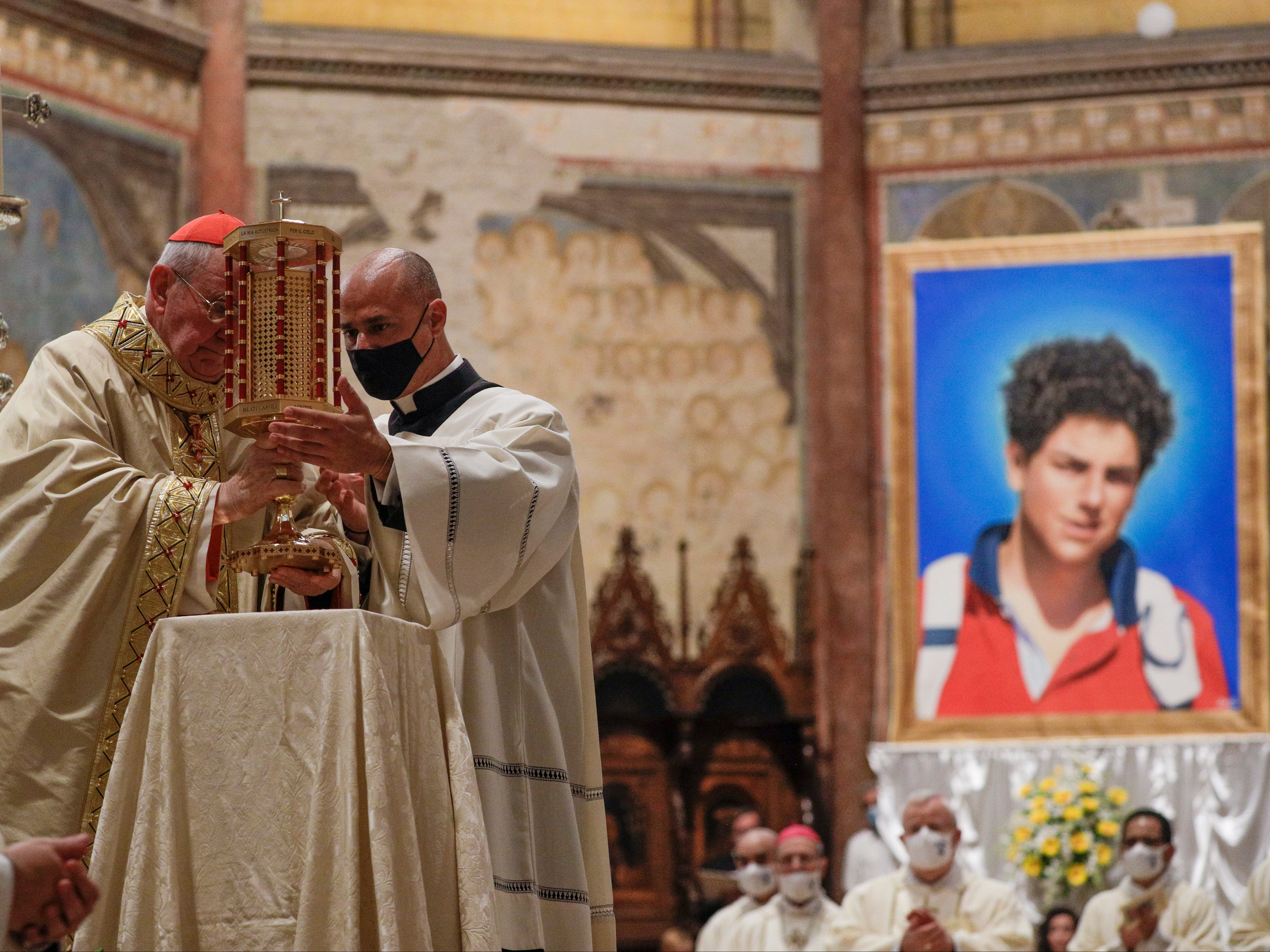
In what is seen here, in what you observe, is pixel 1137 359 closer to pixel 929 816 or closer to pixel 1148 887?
pixel 1148 887

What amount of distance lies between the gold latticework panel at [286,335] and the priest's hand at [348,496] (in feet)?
1.12

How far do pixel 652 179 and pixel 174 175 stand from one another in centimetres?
342

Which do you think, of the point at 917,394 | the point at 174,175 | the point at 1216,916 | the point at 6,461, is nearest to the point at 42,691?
the point at 6,461

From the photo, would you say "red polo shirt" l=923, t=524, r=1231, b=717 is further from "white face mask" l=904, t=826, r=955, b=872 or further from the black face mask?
the black face mask

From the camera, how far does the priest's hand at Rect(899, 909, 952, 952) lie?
8438mm

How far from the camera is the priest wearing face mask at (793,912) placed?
9.16 meters

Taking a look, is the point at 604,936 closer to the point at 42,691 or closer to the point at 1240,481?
the point at 42,691

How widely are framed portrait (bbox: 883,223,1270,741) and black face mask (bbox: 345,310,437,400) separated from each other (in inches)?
348

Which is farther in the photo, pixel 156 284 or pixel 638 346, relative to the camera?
pixel 638 346

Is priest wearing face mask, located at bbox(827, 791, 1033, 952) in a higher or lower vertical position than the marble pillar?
lower

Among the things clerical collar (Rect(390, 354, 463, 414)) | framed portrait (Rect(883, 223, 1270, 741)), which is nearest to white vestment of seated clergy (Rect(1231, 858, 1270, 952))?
framed portrait (Rect(883, 223, 1270, 741))

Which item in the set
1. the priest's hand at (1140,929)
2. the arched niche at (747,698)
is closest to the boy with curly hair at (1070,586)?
the arched niche at (747,698)

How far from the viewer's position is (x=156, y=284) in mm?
4426

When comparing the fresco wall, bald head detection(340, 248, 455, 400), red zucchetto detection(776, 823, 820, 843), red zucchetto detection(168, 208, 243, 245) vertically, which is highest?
the fresco wall
